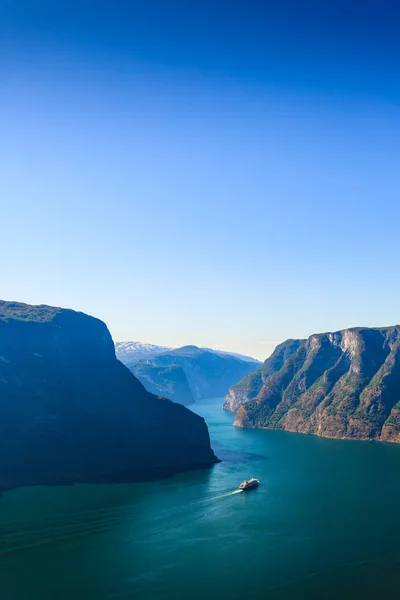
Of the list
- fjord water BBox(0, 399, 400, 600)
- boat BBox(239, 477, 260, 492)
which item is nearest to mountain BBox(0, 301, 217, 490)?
fjord water BBox(0, 399, 400, 600)

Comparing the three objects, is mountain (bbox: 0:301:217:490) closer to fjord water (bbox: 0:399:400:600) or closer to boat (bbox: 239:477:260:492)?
fjord water (bbox: 0:399:400:600)

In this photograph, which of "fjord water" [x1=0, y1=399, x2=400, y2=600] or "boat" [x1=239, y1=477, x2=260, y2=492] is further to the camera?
"boat" [x1=239, y1=477, x2=260, y2=492]

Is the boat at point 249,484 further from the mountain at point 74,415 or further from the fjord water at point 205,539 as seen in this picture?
the mountain at point 74,415

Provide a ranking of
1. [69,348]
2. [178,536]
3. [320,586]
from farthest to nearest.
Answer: [69,348]
[178,536]
[320,586]

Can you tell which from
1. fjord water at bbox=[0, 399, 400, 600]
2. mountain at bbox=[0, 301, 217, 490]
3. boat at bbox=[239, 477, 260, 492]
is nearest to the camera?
fjord water at bbox=[0, 399, 400, 600]

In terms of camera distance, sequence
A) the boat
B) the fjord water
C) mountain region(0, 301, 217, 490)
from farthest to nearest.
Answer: mountain region(0, 301, 217, 490) < the boat < the fjord water

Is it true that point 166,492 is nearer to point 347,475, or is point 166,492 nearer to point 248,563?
point 248,563

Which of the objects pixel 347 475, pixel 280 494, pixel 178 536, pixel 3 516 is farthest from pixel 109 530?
pixel 347 475
